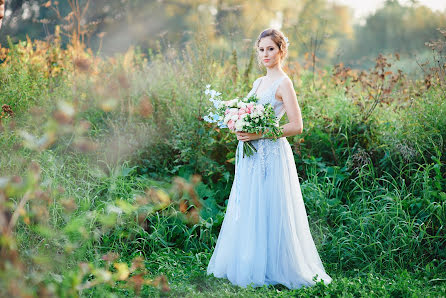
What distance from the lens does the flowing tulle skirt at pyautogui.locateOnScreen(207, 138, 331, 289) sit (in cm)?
333

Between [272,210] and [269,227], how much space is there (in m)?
0.15

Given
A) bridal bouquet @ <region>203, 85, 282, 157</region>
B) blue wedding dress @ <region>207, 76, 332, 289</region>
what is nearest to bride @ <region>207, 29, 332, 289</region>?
blue wedding dress @ <region>207, 76, 332, 289</region>

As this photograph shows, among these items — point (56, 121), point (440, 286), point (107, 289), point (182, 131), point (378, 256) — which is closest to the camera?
point (56, 121)

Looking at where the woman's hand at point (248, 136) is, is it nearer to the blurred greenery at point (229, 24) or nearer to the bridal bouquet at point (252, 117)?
the bridal bouquet at point (252, 117)

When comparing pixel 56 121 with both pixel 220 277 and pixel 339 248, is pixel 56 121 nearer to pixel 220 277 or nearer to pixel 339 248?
pixel 220 277

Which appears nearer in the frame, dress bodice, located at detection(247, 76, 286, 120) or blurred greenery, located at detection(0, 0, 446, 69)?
dress bodice, located at detection(247, 76, 286, 120)

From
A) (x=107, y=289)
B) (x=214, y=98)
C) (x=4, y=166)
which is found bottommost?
(x=107, y=289)

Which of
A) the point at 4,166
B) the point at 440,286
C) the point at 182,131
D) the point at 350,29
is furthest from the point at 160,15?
the point at 440,286

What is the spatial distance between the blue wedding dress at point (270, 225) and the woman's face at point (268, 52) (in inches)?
7.0

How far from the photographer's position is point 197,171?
5.03 m

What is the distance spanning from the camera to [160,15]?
13297mm

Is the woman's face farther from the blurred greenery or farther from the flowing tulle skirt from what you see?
the blurred greenery

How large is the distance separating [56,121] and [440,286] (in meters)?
3.25

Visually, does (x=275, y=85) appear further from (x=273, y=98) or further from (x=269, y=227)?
(x=269, y=227)
